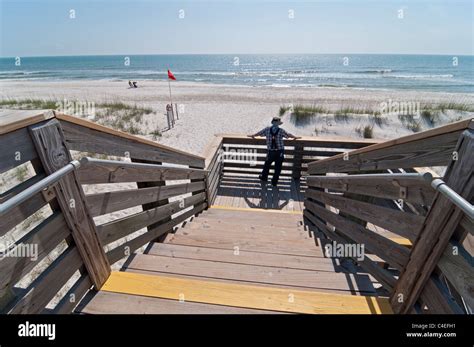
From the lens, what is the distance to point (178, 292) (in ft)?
5.94

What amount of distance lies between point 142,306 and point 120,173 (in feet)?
3.01

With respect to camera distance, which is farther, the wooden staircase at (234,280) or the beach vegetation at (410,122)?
the beach vegetation at (410,122)

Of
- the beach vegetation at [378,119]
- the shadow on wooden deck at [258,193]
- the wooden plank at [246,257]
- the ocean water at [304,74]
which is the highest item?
the ocean water at [304,74]

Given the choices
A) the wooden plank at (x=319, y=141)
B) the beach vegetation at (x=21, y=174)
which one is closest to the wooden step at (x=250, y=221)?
the wooden plank at (x=319, y=141)

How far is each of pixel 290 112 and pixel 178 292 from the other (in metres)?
13.0

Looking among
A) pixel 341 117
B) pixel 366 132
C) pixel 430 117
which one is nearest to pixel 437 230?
pixel 366 132

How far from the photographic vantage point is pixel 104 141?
1745 millimetres

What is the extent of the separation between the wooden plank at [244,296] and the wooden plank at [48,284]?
37 centimetres

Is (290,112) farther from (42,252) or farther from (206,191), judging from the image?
(42,252)

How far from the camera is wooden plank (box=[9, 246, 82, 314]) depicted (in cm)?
123

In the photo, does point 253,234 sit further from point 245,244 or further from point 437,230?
point 437,230

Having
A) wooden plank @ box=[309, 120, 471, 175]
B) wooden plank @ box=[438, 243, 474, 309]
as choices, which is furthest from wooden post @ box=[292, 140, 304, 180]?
wooden plank @ box=[438, 243, 474, 309]

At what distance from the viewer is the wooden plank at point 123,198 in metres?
1.74

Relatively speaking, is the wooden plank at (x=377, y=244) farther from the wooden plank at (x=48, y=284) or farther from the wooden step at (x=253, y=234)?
the wooden plank at (x=48, y=284)
